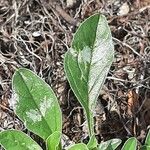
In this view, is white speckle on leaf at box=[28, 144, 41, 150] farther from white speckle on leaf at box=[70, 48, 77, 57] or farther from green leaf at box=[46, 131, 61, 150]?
white speckle on leaf at box=[70, 48, 77, 57]

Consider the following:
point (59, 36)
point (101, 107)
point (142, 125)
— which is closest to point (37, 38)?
point (59, 36)

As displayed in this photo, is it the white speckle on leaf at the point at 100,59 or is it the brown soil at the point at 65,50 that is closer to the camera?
the white speckle on leaf at the point at 100,59

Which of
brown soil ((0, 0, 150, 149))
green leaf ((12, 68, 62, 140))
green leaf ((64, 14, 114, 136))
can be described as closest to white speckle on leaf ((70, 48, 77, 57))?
green leaf ((64, 14, 114, 136))

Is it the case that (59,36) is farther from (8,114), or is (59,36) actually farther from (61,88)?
(8,114)

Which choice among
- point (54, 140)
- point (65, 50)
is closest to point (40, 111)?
point (54, 140)

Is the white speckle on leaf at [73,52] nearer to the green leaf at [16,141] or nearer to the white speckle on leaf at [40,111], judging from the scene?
the white speckle on leaf at [40,111]

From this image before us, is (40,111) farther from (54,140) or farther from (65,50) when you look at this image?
(65,50)

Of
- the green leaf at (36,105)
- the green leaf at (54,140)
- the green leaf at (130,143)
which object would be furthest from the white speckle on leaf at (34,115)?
the green leaf at (130,143)

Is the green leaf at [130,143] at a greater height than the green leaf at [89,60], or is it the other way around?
the green leaf at [89,60]
